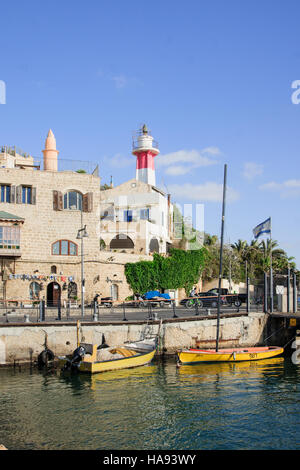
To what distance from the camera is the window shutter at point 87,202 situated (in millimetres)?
47938

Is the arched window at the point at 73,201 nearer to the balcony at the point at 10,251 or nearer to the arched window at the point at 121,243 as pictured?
the balcony at the point at 10,251

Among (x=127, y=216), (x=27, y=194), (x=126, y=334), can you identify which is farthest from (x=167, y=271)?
(x=126, y=334)

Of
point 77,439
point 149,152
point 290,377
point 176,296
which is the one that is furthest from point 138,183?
point 77,439

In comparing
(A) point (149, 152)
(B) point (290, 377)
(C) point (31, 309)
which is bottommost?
(B) point (290, 377)

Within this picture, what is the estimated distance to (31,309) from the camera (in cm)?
3675

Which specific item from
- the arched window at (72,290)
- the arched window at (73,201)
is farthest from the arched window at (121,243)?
the arched window at (72,290)

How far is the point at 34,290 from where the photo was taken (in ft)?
148

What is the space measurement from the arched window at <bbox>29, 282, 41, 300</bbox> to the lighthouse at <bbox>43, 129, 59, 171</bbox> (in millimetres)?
12480

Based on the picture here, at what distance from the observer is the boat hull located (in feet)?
82.8

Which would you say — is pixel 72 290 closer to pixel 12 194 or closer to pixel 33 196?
pixel 33 196

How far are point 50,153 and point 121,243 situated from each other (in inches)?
538

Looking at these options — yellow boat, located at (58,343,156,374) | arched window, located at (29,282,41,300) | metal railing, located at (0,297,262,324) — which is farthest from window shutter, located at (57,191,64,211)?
yellow boat, located at (58,343,156,374)

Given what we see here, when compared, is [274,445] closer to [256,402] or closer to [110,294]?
[256,402]
